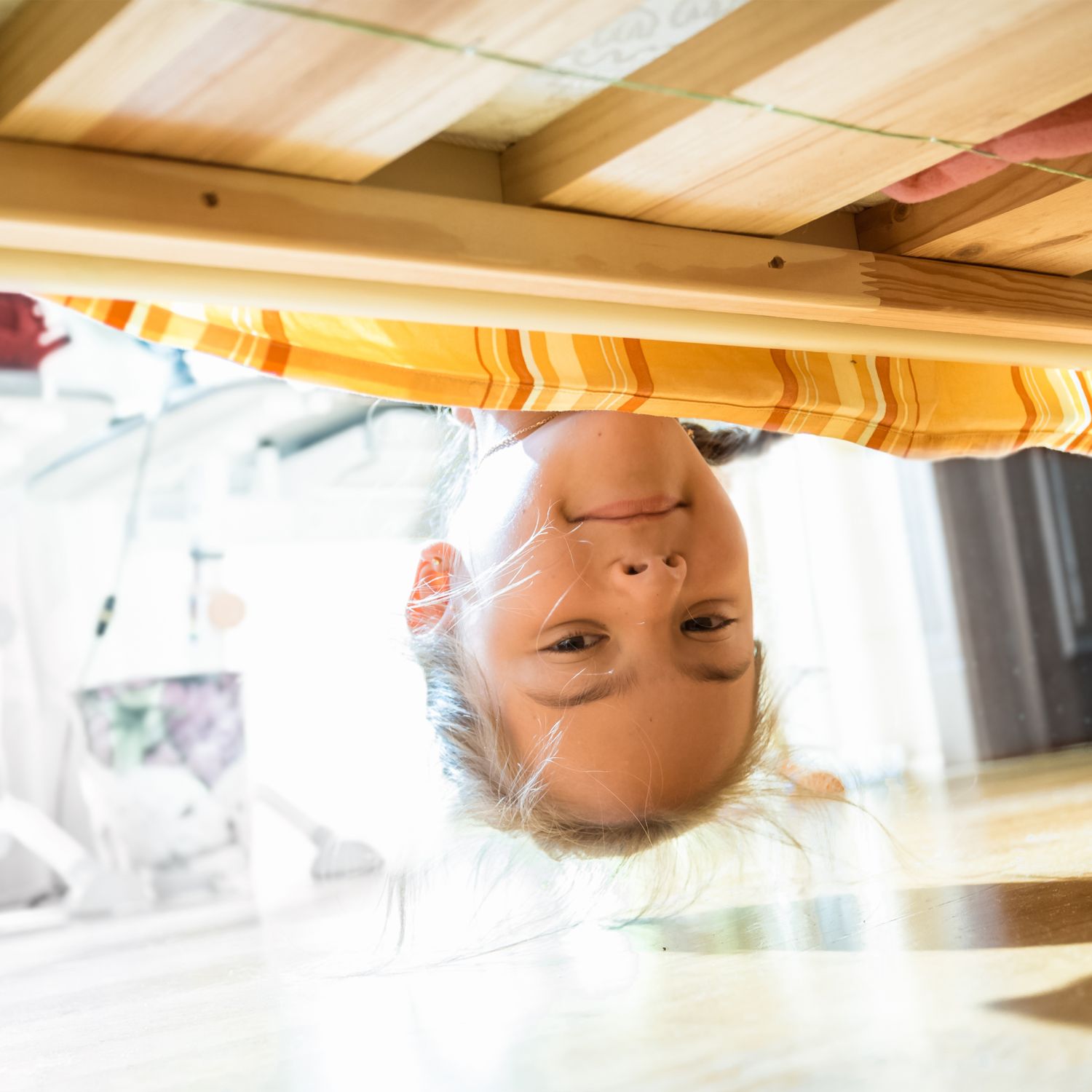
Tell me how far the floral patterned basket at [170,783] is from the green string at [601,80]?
2.26 meters

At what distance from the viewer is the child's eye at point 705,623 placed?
1.34 metres

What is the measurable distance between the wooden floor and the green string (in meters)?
0.54

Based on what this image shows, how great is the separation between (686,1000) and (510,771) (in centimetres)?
44

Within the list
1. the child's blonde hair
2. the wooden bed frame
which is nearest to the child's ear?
the child's blonde hair

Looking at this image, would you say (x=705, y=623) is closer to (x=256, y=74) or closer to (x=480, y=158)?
(x=480, y=158)

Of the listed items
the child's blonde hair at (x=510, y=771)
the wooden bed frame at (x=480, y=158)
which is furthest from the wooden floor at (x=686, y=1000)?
the wooden bed frame at (x=480, y=158)

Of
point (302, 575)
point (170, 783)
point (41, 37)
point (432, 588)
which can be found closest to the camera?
point (41, 37)

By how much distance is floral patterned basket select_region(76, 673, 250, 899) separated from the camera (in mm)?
2668

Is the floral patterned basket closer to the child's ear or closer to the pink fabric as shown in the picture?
the child's ear

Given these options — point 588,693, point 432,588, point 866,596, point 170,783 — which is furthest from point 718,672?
point 866,596

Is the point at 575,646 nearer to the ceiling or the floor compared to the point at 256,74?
nearer to the floor

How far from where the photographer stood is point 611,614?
1.30 metres

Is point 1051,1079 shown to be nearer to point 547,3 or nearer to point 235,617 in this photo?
point 547,3

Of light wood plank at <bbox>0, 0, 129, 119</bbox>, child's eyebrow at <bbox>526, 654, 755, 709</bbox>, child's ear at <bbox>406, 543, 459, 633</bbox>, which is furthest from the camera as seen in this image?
child's ear at <bbox>406, 543, 459, 633</bbox>
